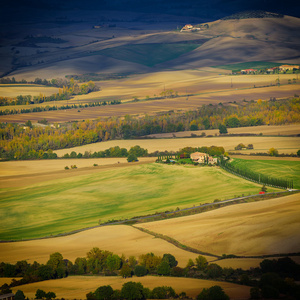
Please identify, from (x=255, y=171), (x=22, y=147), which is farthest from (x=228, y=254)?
(x=22, y=147)

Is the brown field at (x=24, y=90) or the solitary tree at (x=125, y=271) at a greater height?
the brown field at (x=24, y=90)

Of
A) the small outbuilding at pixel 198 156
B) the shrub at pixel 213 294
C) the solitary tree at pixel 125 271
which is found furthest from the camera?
the small outbuilding at pixel 198 156

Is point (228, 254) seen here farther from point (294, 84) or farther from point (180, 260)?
point (294, 84)

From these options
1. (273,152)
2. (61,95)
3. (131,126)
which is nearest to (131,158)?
(273,152)

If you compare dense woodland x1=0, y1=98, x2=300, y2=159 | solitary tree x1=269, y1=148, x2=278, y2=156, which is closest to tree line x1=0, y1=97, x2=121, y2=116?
dense woodland x1=0, y1=98, x2=300, y2=159

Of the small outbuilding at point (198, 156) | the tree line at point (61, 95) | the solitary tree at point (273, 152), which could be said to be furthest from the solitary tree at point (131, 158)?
the tree line at point (61, 95)

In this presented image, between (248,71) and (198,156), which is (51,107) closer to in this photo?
(248,71)

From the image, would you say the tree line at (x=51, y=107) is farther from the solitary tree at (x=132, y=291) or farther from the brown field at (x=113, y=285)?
the solitary tree at (x=132, y=291)
